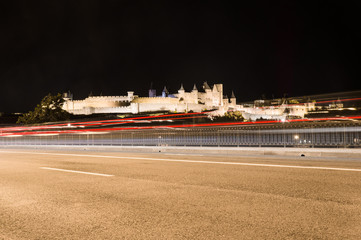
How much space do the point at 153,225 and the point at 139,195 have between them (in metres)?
1.90

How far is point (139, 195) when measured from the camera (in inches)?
235

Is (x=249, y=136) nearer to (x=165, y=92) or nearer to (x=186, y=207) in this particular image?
(x=186, y=207)

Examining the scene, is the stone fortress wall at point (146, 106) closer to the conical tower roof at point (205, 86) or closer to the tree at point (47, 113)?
the conical tower roof at point (205, 86)

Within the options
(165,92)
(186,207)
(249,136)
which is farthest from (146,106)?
(186,207)

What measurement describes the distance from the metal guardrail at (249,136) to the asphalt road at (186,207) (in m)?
6.59

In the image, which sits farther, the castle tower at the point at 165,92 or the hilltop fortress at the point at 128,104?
the castle tower at the point at 165,92

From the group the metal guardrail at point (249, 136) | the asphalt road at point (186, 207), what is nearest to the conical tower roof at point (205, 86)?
the metal guardrail at point (249, 136)

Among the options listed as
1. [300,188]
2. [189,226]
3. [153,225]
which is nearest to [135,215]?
[153,225]

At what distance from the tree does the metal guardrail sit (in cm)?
6655

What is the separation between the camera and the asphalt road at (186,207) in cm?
380

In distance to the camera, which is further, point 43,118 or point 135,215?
point 43,118

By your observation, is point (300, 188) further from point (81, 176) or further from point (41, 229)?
point (81, 176)

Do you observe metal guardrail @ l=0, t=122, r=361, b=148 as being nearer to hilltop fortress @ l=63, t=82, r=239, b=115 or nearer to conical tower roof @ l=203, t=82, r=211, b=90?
hilltop fortress @ l=63, t=82, r=239, b=115

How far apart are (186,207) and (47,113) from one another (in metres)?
89.9
